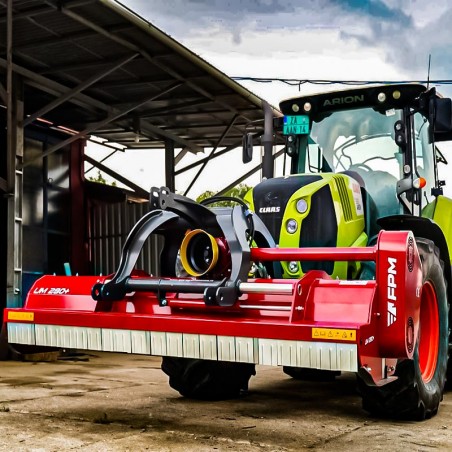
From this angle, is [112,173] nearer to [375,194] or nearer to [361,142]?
[361,142]

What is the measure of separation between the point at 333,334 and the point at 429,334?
159cm

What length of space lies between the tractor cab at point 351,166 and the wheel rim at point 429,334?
65cm

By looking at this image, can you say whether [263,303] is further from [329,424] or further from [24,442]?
[24,442]

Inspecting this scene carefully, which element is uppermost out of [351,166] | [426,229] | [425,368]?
[351,166]

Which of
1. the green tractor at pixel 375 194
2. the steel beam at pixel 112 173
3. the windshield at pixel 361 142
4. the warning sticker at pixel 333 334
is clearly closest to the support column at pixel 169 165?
the steel beam at pixel 112 173

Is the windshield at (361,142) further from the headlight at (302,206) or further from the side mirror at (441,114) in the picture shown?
the headlight at (302,206)

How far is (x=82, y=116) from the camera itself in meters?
14.0

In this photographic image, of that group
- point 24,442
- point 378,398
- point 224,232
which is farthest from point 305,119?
point 24,442

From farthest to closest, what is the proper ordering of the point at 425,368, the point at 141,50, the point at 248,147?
the point at 141,50
the point at 248,147
the point at 425,368

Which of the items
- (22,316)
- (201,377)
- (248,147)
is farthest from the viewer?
(248,147)

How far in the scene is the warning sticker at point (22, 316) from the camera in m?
5.04

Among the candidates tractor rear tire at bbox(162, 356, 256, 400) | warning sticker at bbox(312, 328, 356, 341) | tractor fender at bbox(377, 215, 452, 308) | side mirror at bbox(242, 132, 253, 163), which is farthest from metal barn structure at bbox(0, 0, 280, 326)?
warning sticker at bbox(312, 328, 356, 341)

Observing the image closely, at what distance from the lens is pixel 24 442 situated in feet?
14.3

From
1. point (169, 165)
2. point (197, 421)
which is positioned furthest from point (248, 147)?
point (169, 165)
